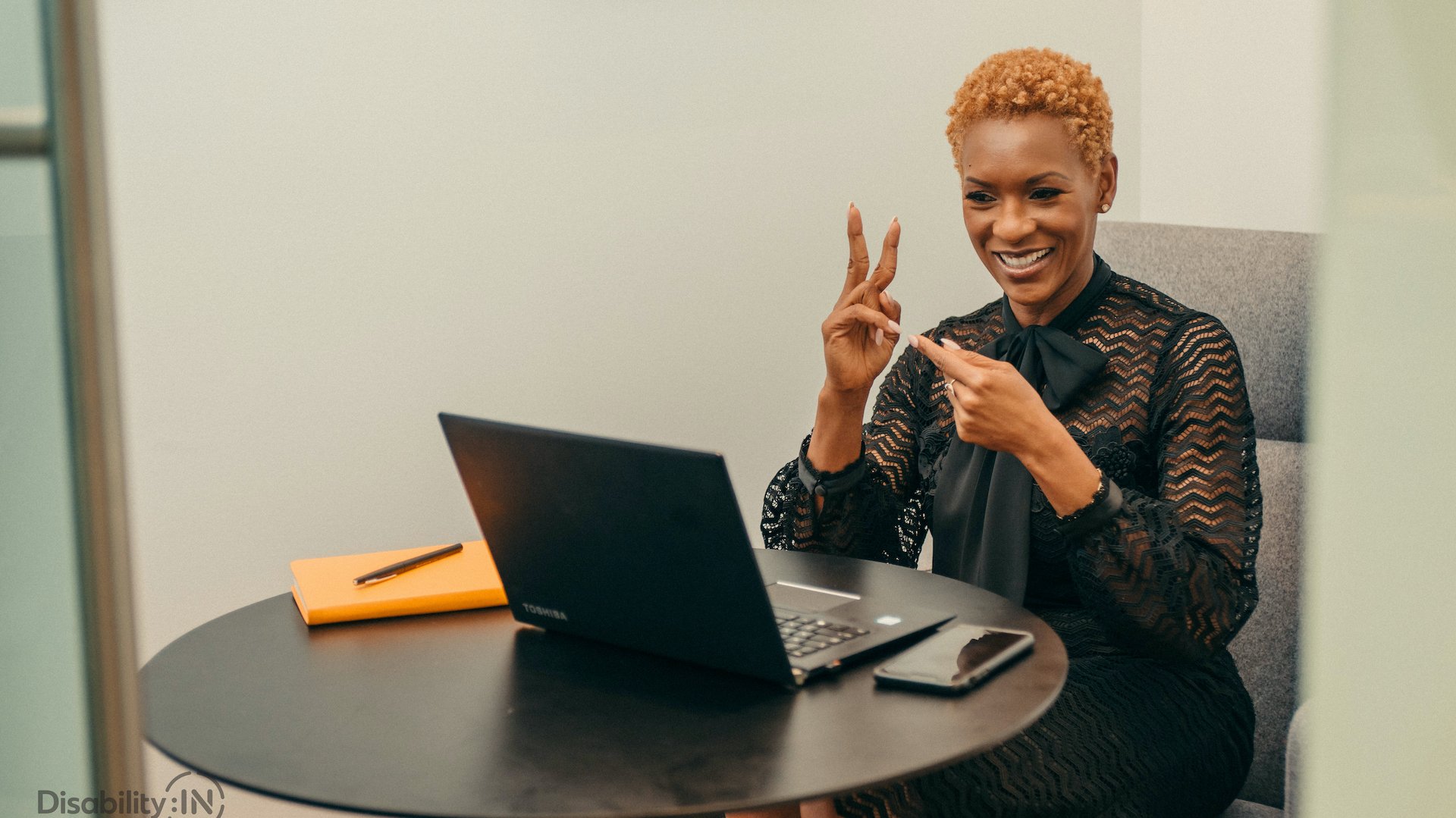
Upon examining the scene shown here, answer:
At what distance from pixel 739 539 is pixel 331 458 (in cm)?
111

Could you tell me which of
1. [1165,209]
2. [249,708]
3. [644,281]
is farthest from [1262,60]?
[249,708]

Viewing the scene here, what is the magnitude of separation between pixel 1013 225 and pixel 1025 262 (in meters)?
0.06

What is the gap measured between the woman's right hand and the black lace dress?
152 mm

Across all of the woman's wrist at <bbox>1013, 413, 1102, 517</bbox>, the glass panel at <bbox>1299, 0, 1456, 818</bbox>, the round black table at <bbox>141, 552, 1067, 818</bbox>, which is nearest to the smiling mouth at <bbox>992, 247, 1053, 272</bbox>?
the woman's wrist at <bbox>1013, 413, 1102, 517</bbox>

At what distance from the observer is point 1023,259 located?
5.34 ft

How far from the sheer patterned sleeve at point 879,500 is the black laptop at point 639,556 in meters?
0.45

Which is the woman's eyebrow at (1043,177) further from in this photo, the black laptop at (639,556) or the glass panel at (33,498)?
the glass panel at (33,498)

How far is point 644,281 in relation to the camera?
2096mm

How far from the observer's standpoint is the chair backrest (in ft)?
5.59

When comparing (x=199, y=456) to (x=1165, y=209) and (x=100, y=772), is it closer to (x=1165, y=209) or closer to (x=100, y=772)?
(x=100, y=772)

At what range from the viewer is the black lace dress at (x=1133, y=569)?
1267mm

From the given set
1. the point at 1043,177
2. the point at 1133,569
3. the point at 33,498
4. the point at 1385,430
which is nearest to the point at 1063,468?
the point at 1133,569

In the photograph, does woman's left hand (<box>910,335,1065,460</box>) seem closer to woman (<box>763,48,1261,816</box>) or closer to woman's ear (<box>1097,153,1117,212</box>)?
woman (<box>763,48,1261,816</box>)

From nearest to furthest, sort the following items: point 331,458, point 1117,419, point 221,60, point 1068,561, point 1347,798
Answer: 1. point 1347,798
2. point 1068,561
3. point 1117,419
4. point 221,60
5. point 331,458
